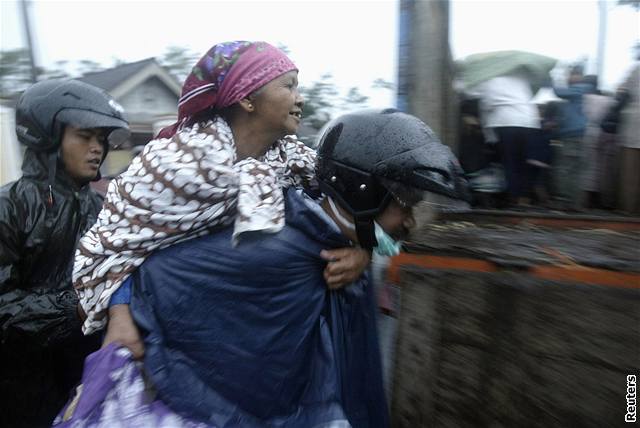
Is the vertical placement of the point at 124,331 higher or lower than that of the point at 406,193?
lower

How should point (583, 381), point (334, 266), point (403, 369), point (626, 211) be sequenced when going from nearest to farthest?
point (583, 381) < point (334, 266) < point (403, 369) < point (626, 211)

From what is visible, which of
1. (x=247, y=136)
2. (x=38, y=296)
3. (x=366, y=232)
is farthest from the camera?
(x=38, y=296)

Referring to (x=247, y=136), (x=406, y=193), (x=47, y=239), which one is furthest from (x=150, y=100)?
(x=406, y=193)

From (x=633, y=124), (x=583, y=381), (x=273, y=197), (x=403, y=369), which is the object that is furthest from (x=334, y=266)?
(x=633, y=124)

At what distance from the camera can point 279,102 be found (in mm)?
1564

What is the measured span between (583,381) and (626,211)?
261cm

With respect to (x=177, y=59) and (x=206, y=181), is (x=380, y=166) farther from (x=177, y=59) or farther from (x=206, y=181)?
(x=177, y=59)

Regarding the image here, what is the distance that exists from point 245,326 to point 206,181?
1.19 feet

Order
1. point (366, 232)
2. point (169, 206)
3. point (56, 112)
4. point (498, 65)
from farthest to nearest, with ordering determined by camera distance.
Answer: point (498, 65) → point (56, 112) → point (366, 232) → point (169, 206)

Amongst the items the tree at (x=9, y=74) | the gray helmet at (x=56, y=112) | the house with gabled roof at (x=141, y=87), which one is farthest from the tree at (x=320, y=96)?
the gray helmet at (x=56, y=112)

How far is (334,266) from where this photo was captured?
143cm

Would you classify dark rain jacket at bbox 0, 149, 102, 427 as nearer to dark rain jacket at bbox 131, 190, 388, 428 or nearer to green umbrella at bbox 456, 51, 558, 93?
dark rain jacket at bbox 131, 190, 388, 428

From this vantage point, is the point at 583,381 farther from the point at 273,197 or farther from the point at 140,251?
the point at 140,251

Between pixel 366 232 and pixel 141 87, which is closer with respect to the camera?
pixel 366 232
